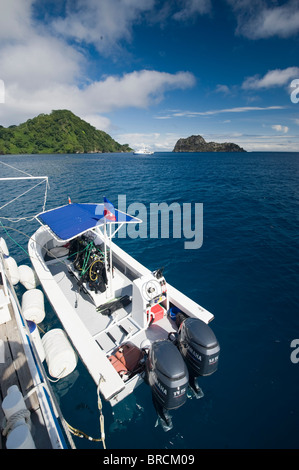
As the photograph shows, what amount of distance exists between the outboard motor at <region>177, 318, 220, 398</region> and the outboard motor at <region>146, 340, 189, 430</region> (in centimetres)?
52

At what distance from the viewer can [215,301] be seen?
759cm

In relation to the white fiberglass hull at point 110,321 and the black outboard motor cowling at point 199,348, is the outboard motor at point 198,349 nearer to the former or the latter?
the black outboard motor cowling at point 199,348

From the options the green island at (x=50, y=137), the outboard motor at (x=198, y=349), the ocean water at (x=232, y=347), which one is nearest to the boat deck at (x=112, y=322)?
the ocean water at (x=232, y=347)

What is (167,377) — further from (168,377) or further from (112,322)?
(112,322)

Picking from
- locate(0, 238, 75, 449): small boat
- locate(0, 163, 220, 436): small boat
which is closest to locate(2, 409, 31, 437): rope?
locate(0, 238, 75, 449): small boat

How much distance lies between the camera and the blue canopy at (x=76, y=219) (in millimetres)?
5767

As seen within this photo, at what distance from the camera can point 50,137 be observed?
11575 cm

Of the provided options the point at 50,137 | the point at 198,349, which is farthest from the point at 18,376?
the point at 50,137

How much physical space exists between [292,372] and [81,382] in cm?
552

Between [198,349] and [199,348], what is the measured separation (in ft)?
0.10

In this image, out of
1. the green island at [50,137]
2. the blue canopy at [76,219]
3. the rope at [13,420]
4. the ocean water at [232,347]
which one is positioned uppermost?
the green island at [50,137]

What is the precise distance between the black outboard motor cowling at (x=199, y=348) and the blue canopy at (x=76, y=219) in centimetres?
334

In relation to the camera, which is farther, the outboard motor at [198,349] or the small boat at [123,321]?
the outboard motor at [198,349]

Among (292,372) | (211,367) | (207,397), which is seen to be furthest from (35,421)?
(292,372)
